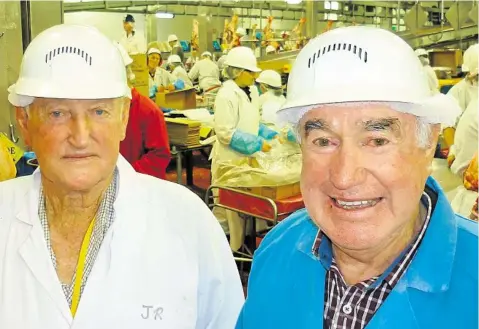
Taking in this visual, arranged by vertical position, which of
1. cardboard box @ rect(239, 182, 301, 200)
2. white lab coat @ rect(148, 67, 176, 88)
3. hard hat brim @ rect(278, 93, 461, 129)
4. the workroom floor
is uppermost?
hard hat brim @ rect(278, 93, 461, 129)

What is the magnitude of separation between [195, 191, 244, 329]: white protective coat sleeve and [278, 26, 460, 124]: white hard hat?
667mm

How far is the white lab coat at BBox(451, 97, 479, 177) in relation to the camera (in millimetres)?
3709

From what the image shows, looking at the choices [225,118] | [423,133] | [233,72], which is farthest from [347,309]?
[233,72]

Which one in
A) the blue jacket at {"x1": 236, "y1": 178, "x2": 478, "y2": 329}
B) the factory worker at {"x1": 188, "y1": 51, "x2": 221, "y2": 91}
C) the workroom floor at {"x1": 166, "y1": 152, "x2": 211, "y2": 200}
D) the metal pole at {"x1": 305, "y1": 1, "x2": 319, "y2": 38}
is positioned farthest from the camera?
the metal pole at {"x1": 305, "y1": 1, "x2": 319, "y2": 38}

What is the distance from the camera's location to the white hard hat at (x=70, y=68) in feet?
5.32

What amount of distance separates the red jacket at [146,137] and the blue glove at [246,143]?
129 centimetres

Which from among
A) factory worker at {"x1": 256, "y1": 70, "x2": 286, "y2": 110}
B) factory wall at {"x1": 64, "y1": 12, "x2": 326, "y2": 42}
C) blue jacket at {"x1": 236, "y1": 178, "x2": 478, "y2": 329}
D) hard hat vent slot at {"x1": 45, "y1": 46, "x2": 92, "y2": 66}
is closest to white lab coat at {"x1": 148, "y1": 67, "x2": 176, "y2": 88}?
factory wall at {"x1": 64, "y1": 12, "x2": 326, "y2": 42}

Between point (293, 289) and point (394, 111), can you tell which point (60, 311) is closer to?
point (293, 289)

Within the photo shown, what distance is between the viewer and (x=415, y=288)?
1166mm

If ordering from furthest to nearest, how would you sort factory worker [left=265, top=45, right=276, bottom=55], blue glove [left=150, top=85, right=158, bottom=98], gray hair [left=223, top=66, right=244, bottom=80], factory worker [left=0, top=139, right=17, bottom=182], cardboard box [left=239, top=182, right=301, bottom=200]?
factory worker [left=265, top=45, right=276, bottom=55] < blue glove [left=150, top=85, right=158, bottom=98] < gray hair [left=223, top=66, right=244, bottom=80] < cardboard box [left=239, top=182, right=301, bottom=200] < factory worker [left=0, top=139, right=17, bottom=182]

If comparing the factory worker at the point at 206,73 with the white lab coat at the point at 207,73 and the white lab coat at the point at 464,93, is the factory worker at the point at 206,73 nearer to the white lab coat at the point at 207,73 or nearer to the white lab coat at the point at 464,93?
the white lab coat at the point at 207,73

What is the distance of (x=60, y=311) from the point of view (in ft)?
5.18

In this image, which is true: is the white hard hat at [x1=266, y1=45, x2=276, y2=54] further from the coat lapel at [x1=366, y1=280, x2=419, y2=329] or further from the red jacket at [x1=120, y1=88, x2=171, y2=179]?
the coat lapel at [x1=366, y1=280, x2=419, y2=329]

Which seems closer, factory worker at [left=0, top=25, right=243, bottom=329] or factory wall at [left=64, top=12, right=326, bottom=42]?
factory worker at [left=0, top=25, right=243, bottom=329]
